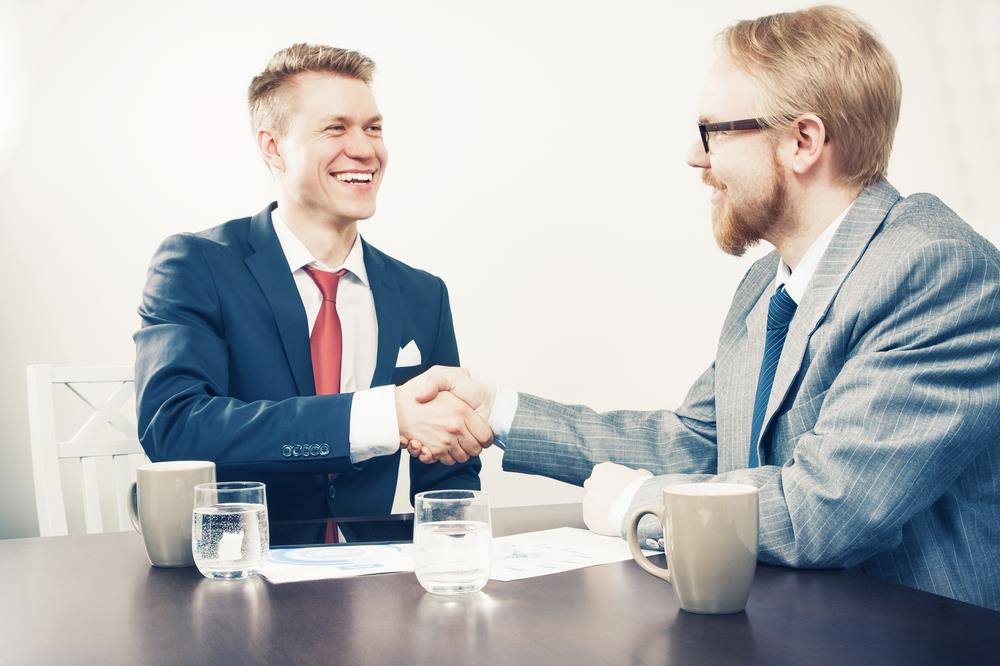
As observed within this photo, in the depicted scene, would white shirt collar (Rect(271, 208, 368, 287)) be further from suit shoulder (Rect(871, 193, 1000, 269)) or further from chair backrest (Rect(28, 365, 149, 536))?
suit shoulder (Rect(871, 193, 1000, 269))

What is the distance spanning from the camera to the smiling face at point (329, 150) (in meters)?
2.23

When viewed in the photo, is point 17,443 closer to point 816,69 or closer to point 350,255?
point 350,255

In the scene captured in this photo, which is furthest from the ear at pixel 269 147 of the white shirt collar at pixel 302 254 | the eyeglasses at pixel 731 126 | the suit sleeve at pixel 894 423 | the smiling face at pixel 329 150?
the suit sleeve at pixel 894 423

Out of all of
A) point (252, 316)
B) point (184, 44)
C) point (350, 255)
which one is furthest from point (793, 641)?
point (184, 44)

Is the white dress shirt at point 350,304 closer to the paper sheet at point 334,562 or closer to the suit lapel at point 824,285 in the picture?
the paper sheet at point 334,562

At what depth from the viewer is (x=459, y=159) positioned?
309cm

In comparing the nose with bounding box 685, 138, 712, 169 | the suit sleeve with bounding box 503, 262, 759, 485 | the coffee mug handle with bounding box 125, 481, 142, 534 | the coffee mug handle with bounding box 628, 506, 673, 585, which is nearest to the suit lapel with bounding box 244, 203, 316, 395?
the suit sleeve with bounding box 503, 262, 759, 485

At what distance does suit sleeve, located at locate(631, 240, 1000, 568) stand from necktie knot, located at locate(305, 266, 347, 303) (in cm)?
102

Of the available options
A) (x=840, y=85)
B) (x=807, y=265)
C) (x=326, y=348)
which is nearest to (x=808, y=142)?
(x=840, y=85)

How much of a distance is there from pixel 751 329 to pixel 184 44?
204 centimetres

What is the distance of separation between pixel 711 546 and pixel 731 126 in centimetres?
97

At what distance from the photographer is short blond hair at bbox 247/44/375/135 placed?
7.57 feet

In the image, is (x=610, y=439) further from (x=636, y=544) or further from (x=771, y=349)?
(x=636, y=544)

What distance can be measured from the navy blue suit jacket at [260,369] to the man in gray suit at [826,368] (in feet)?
0.67
